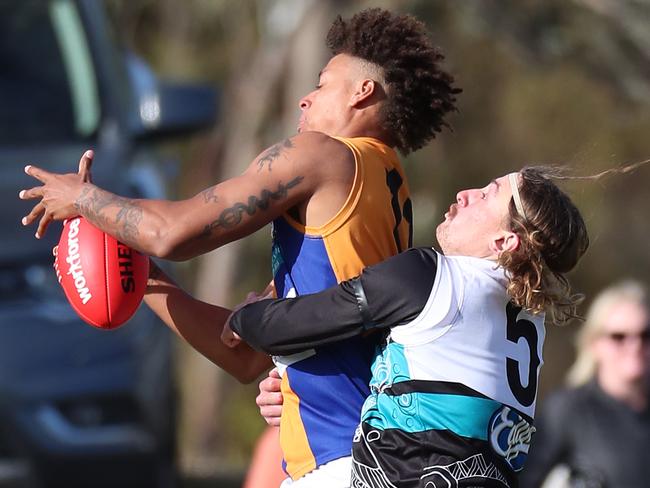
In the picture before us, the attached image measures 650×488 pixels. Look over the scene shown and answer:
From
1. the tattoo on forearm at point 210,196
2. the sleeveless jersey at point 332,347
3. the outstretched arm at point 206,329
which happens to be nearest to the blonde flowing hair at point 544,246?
the sleeveless jersey at point 332,347

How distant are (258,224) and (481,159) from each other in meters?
21.0

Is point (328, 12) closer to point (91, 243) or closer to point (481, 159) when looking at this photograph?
point (481, 159)

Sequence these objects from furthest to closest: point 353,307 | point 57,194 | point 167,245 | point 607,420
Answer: point 607,420, point 57,194, point 167,245, point 353,307

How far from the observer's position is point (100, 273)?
13.4ft

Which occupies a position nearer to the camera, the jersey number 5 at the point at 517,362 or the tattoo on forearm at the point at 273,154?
the jersey number 5 at the point at 517,362

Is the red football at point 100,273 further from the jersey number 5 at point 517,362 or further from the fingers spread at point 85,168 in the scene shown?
the jersey number 5 at point 517,362

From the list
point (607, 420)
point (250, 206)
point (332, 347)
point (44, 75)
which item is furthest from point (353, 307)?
point (44, 75)

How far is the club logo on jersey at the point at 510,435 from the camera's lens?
3.65 m

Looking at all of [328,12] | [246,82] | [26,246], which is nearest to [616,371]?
[26,246]

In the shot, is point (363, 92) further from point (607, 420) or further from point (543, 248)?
point (607, 420)

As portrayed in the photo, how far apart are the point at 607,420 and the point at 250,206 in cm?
347

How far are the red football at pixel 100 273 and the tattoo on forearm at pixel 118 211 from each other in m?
0.14

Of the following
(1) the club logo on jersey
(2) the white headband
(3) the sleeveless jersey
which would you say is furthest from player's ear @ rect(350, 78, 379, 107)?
(1) the club logo on jersey

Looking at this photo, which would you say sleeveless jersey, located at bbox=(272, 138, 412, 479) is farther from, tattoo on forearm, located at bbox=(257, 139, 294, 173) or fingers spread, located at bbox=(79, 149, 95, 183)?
fingers spread, located at bbox=(79, 149, 95, 183)
